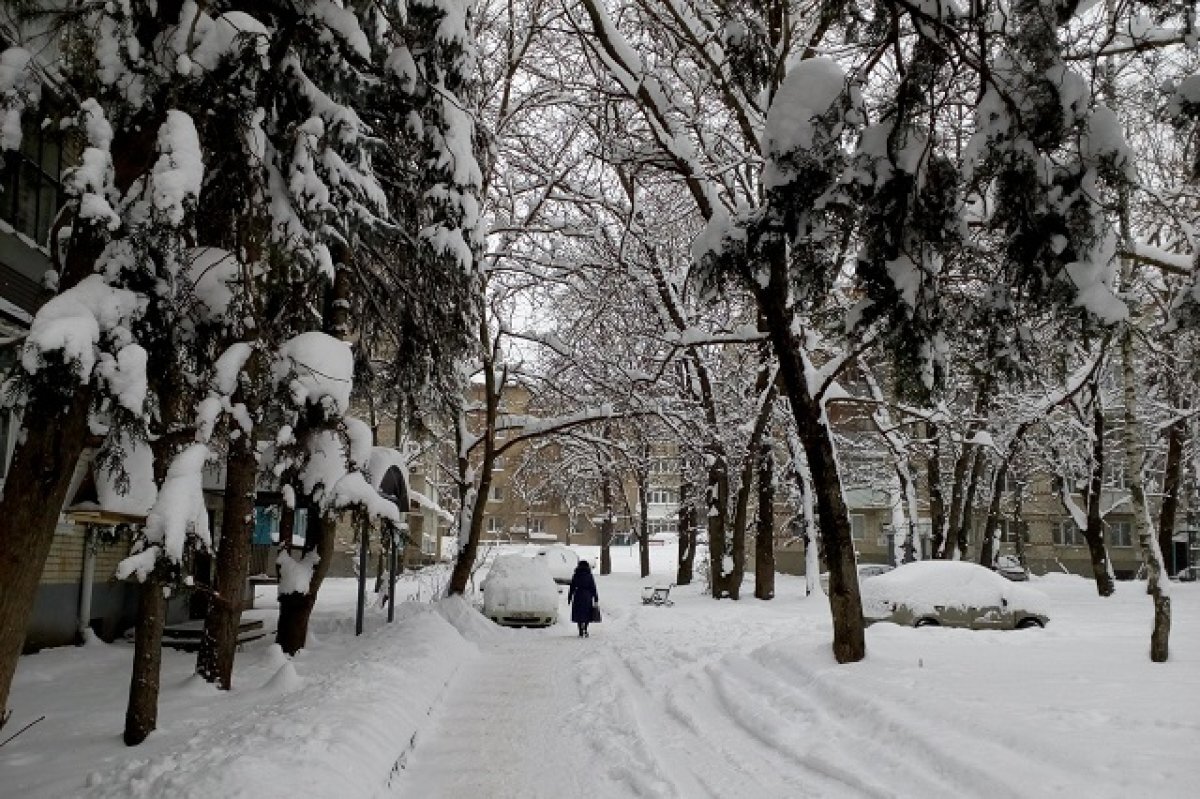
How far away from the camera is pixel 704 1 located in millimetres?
11742

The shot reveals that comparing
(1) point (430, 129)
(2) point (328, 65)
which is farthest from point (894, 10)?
(1) point (430, 129)

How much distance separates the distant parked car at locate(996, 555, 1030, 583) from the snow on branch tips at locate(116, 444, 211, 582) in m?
33.7

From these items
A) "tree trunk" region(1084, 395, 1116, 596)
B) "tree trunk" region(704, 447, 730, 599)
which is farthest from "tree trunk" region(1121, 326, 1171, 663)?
"tree trunk" region(1084, 395, 1116, 596)

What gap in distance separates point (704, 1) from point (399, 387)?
665 cm

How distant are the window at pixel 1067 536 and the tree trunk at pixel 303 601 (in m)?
51.8

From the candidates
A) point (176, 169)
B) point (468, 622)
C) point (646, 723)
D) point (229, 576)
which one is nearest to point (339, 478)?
point (229, 576)

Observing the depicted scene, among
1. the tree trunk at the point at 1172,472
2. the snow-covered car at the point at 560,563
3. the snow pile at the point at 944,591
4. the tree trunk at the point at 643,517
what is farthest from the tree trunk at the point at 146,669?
the tree trunk at the point at 643,517

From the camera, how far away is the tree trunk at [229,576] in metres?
10.3

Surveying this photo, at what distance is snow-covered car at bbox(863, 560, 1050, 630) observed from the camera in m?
16.2

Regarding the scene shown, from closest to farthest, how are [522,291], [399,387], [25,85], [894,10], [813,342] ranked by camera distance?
[25,85]
[894,10]
[399,387]
[813,342]
[522,291]

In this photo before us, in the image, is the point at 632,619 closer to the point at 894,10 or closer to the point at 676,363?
the point at 676,363

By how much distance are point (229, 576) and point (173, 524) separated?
13.9ft

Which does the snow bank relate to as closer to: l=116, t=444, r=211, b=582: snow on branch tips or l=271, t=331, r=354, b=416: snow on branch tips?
l=116, t=444, r=211, b=582: snow on branch tips

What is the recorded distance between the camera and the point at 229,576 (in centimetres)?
1034
